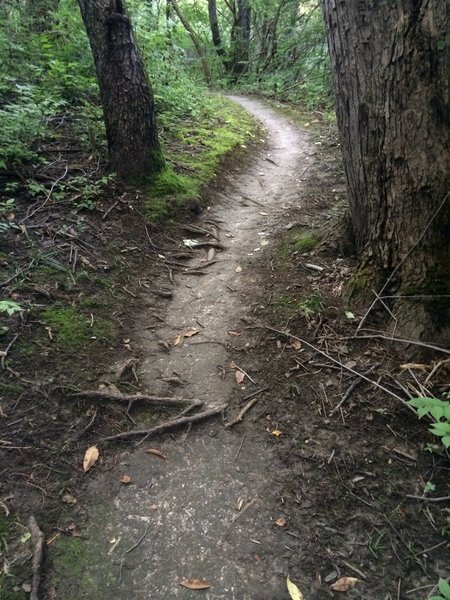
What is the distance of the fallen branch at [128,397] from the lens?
3.58m

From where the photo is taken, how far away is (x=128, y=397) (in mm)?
3639

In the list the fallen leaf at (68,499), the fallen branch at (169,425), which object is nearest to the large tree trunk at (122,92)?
the fallen branch at (169,425)

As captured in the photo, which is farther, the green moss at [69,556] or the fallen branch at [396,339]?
the fallen branch at [396,339]

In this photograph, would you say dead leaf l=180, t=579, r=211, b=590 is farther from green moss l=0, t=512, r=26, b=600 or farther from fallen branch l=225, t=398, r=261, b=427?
fallen branch l=225, t=398, r=261, b=427

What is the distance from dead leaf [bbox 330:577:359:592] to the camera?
2.52 meters

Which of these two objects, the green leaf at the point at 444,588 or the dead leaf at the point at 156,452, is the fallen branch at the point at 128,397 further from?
the green leaf at the point at 444,588

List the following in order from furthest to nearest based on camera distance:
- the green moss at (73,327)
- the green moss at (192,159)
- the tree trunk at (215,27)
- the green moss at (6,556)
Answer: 1. the tree trunk at (215,27)
2. the green moss at (192,159)
3. the green moss at (73,327)
4. the green moss at (6,556)

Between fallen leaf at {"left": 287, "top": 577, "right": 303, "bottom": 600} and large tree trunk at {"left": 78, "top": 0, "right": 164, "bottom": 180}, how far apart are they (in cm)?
536

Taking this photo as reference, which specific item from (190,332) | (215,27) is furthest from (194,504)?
(215,27)

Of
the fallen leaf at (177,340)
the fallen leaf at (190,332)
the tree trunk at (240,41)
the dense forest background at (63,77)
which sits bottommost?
the fallen leaf at (177,340)

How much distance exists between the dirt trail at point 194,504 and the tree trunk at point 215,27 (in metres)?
21.7

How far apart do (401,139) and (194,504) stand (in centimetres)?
332

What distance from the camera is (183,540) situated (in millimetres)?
2791

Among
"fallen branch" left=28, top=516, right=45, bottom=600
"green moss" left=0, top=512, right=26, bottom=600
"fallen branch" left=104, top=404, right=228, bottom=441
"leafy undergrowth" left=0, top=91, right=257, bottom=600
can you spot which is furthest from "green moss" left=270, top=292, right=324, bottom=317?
"green moss" left=0, top=512, right=26, bottom=600
